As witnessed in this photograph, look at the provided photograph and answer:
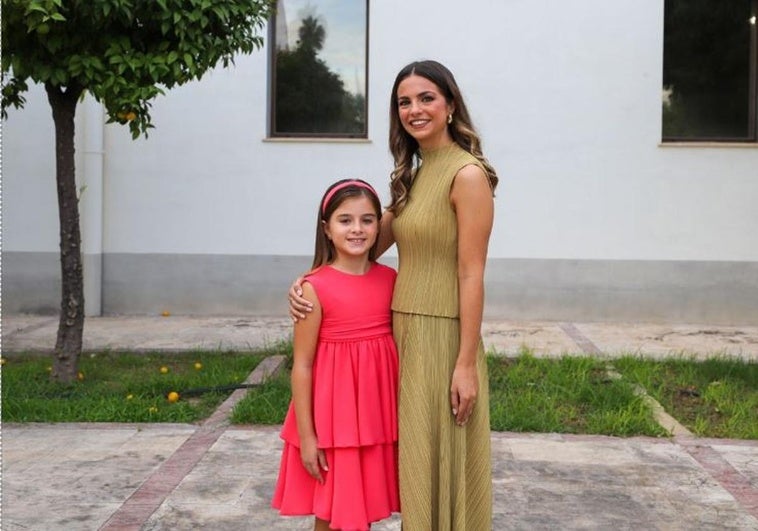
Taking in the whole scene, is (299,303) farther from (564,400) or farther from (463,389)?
(564,400)

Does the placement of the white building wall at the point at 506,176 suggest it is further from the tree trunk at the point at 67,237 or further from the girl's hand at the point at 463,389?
the girl's hand at the point at 463,389

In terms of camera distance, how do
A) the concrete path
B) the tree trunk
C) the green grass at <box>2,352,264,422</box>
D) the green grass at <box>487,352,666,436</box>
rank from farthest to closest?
the tree trunk, the green grass at <box>2,352,264,422</box>, the green grass at <box>487,352,666,436</box>, the concrete path

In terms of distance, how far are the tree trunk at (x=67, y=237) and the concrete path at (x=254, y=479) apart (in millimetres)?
978

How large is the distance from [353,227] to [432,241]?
24cm

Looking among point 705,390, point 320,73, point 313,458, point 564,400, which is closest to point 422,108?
point 313,458

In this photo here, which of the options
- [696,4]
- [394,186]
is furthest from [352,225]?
[696,4]

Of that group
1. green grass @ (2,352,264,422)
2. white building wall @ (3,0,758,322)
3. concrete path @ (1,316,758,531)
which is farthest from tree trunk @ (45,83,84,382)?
white building wall @ (3,0,758,322)

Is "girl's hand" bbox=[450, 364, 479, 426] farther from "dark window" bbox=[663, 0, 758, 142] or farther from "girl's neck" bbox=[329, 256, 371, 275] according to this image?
"dark window" bbox=[663, 0, 758, 142]

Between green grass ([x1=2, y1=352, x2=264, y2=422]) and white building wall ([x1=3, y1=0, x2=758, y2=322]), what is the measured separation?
2.36 meters

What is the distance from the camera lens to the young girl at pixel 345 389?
8.37ft

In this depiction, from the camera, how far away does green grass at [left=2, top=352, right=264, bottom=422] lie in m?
5.16

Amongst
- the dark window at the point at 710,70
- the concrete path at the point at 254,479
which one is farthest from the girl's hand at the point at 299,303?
the dark window at the point at 710,70

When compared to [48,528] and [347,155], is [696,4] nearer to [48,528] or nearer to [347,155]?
[347,155]

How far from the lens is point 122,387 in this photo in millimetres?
5852
